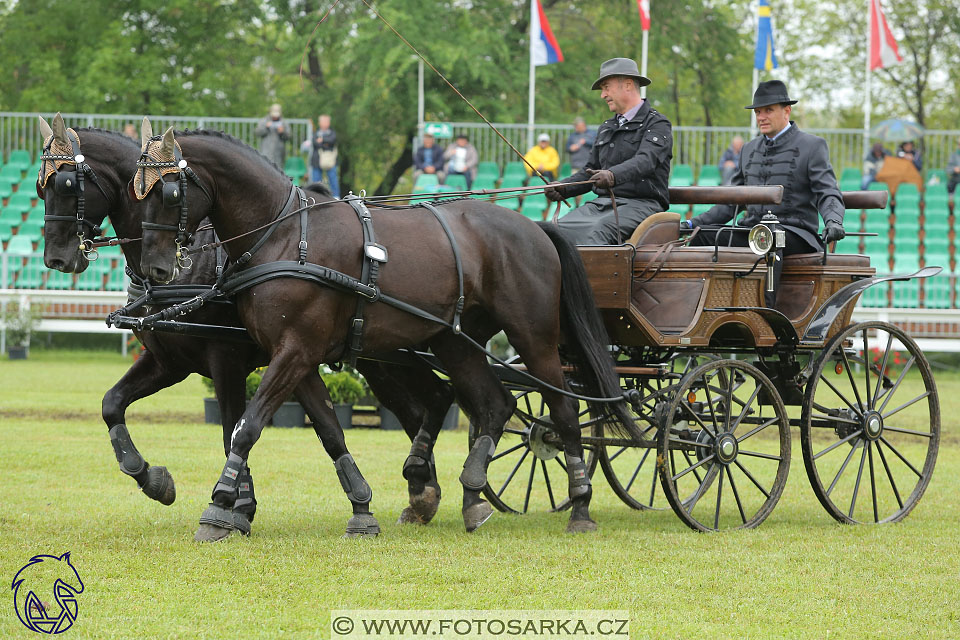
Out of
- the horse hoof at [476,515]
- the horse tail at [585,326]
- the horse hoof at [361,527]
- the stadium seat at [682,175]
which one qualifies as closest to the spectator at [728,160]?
the stadium seat at [682,175]

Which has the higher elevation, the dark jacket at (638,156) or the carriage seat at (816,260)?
the dark jacket at (638,156)

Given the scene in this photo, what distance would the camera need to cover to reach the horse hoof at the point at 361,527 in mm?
6172

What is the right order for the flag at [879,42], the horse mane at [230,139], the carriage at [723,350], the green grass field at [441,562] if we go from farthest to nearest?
the flag at [879,42]
the carriage at [723,350]
the horse mane at [230,139]
the green grass field at [441,562]

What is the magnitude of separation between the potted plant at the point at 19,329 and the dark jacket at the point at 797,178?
585 inches

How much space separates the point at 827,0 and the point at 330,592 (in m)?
32.7

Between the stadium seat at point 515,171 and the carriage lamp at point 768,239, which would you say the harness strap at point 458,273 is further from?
the stadium seat at point 515,171

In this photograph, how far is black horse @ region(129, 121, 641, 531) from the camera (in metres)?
5.84

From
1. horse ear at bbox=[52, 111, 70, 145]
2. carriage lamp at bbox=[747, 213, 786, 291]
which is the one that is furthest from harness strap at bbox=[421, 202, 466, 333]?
horse ear at bbox=[52, 111, 70, 145]

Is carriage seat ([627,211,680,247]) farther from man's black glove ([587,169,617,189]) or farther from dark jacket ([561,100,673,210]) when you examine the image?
man's black glove ([587,169,617,189])

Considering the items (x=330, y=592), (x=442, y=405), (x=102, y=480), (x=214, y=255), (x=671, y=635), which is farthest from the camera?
(x=102, y=480)

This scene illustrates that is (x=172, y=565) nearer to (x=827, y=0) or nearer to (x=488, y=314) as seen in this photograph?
(x=488, y=314)

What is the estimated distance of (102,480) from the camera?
8.12 meters

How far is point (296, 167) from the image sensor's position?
22375 millimetres

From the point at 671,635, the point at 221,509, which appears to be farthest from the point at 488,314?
the point at 671,635
